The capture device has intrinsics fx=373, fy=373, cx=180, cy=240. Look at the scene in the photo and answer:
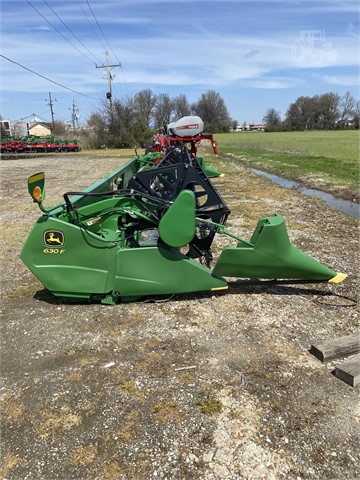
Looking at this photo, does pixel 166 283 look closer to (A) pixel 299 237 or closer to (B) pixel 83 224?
(B) pixel 83 224

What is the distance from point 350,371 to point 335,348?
31 cm

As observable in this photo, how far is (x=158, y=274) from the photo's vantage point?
3729 mm

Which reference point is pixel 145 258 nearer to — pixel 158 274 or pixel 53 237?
pixel 158 274

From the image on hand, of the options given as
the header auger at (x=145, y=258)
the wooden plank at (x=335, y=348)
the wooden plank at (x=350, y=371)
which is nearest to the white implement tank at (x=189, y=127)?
the header auger at (x=145, y=258)

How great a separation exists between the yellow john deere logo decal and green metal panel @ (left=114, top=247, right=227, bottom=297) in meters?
0.57

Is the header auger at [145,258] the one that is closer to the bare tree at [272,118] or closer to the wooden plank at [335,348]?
the wooden plank at [335,348]

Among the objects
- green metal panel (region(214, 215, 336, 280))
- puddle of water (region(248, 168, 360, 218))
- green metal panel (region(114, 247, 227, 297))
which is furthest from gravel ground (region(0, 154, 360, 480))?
puddle of water (region(248, 168, 360, 218))

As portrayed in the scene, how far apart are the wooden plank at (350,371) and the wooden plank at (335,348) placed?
15 cm

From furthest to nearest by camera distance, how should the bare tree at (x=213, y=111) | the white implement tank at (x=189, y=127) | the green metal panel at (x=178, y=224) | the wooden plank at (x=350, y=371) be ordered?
the bare tree at (x=213, y=111) < the white implement tank at (x=189, y=127) < the green metal panel at (x=178, y=224) < the wooden plank at (x=350, y=371)

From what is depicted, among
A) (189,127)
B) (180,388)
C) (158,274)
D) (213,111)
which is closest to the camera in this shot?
(180,388)

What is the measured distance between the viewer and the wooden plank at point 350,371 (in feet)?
8.74

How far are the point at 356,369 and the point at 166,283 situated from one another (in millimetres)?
1838

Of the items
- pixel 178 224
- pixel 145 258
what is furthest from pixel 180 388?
pixel 178 224

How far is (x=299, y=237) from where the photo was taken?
6.29 metres
